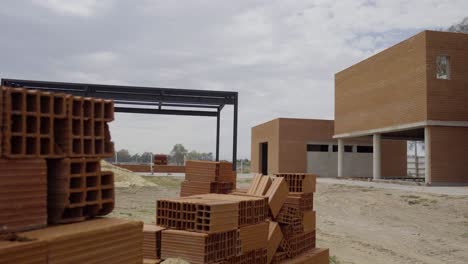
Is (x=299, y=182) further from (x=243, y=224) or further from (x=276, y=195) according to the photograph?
(x=243, y=224)

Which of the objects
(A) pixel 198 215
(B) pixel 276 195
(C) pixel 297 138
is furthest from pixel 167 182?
(A) pixel 198 215

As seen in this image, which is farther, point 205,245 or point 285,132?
point 285,132

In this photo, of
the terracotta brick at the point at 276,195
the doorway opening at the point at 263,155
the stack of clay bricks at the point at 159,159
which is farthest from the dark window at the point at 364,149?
the terracotta brick at the point at 276,195

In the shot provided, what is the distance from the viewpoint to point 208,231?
5629mm

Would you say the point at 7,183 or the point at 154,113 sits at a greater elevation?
the point at 154,113

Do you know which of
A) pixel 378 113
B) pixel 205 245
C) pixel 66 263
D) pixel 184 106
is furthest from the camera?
pixel 378 113

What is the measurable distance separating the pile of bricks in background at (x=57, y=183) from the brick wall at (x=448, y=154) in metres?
22.9

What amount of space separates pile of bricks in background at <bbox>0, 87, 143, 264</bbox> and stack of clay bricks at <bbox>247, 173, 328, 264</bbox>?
12.0ft

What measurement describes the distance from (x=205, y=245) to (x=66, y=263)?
2.35 m

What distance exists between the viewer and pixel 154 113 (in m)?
23.3

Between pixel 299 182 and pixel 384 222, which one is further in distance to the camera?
pixel 384 222

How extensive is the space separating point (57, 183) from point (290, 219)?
504cm

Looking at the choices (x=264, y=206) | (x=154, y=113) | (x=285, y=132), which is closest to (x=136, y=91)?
(x=154, y=113)

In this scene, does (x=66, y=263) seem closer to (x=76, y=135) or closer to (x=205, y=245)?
(x=76, y=135)
